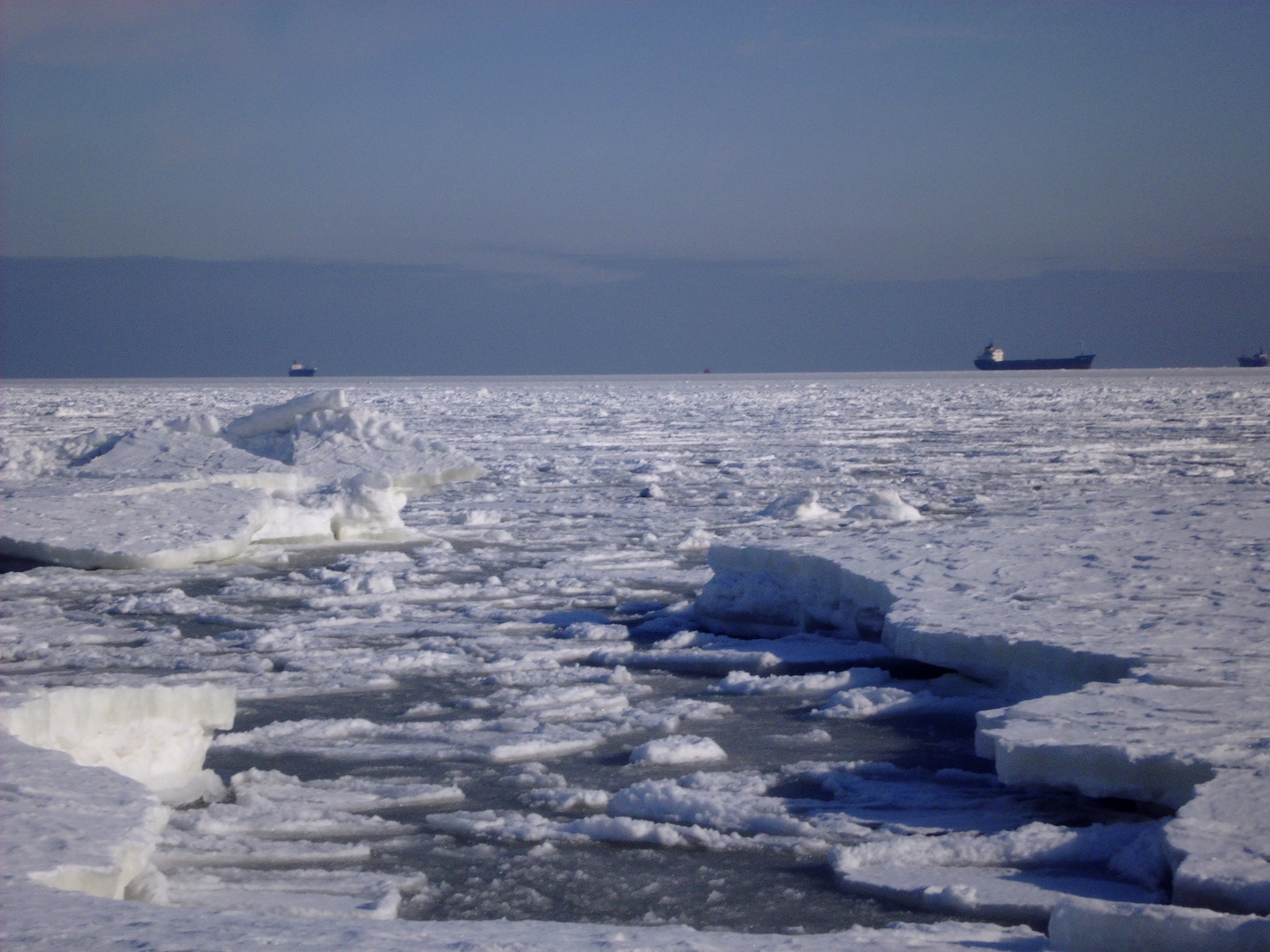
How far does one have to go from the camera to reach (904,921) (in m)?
3.07

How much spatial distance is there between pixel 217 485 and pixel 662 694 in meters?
6.72

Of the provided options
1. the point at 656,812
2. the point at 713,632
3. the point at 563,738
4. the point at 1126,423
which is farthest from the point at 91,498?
the point at 1126,423

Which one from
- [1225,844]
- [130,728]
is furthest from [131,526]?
[1225,844]

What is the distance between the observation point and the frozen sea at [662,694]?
329 cm

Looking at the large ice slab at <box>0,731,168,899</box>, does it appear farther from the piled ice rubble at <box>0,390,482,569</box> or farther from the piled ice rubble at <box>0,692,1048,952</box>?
the piled ice rubble at <box>0,390,482,569</box>

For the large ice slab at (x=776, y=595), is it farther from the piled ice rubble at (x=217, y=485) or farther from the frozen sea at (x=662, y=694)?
the piled ice rubble at (x=217, y=485)

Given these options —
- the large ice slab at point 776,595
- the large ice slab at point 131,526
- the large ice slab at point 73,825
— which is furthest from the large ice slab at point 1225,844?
the large ice slab at point 131,526

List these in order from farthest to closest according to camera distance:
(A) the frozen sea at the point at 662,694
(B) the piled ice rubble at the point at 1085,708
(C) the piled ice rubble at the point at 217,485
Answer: (C) the piled ice rubble at the point at 217,485
(A) the frozen sea at the point at 662,694
(B) the piled ice rubble at the point at 1085,708

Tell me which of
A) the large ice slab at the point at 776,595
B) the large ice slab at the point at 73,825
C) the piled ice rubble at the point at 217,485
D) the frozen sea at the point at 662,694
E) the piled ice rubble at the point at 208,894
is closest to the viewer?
the piled ice rubble at the point at 208,894

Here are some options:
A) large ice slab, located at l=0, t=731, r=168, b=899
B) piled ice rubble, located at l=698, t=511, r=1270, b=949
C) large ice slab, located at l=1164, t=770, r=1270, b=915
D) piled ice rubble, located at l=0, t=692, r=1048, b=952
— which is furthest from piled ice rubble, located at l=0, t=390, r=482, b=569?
large ice slab, located at l=1164, t=770, r=1270, b=915

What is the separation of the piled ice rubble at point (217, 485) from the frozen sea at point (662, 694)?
0.06 m

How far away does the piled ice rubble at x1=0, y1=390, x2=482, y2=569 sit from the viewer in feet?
28.9

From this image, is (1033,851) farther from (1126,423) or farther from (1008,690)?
(1126,423)

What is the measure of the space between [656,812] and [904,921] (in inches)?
39.7
